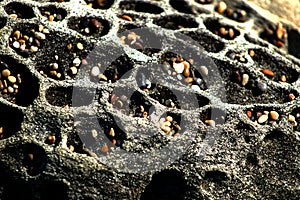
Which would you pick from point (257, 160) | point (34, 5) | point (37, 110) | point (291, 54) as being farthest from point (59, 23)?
point (291, 54)

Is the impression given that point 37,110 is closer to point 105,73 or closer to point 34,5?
point 105,73

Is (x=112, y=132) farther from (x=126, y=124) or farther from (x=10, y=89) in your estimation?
(x=10, y=89)

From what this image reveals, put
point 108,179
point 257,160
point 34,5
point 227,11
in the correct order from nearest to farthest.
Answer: point 108,179
point 257,160
point 34,5
point 227,11

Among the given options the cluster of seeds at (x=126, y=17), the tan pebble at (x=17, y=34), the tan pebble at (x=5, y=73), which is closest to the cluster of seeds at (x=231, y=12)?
the cluster of seeds at (x=126, y=17)

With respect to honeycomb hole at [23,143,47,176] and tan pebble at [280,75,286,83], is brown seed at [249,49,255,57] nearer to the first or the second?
tan pebble at [280,75,286,83]

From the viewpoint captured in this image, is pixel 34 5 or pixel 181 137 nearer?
pixel 181 137

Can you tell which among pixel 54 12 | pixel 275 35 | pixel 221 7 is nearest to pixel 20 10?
pixel 54 12
